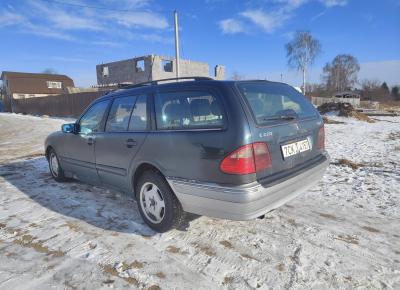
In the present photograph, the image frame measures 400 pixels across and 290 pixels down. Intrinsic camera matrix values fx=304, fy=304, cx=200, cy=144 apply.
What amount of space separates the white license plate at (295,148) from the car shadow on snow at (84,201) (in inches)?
56.3

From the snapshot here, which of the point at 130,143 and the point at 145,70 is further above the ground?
the point at 145,70

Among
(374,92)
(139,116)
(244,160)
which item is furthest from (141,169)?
(374,92)

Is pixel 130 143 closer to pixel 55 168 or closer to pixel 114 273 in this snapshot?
pixel 114 273

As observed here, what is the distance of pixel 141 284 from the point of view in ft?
8.21

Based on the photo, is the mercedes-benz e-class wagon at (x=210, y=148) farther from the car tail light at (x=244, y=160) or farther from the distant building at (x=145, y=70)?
the distant building at (x=145, y=70)

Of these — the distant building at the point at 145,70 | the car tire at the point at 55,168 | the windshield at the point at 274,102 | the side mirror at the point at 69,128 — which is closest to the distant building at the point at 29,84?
the distant building at the point at 145,70

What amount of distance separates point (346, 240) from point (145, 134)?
2.39 metres

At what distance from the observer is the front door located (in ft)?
14.3

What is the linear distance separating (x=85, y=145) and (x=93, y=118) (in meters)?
0.42

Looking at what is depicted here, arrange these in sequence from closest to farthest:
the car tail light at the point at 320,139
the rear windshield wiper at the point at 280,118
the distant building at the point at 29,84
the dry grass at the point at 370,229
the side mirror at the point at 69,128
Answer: the rear windshield wiper at the point at 280,118 < the dry grass at the point at 370,229 < the car tail light at the point at 320,139 < the side mirror at the point at 69,128 < the distant building at the point at 29,84

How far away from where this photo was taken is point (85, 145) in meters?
4.52

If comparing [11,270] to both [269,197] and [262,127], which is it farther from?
[262,127]

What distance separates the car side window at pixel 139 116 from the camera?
11.5 ft

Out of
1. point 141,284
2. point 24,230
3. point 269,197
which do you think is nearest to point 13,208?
point 24,230
